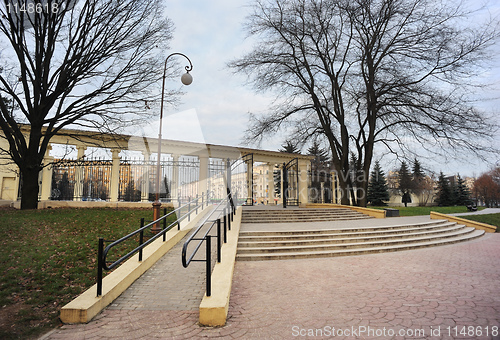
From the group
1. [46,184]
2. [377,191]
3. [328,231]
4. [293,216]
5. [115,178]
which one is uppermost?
[115,178]

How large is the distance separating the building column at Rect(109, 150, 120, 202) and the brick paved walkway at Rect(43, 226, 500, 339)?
12183 mm

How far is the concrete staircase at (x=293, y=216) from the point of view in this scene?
12.5 metres

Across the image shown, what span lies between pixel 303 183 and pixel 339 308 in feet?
61.4

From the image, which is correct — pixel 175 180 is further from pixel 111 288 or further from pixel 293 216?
pixel 111 288

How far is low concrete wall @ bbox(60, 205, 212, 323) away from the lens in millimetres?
3461

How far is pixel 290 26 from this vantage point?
17.2 m

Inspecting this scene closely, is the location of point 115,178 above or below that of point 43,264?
above

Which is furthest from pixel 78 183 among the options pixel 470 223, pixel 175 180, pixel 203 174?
pixel 470 223

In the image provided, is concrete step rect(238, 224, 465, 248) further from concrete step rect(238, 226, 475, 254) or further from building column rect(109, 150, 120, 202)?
building column rect(109, 150, 120, 202)

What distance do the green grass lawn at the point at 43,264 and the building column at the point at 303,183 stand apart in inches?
576

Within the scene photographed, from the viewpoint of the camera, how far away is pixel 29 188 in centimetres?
1181

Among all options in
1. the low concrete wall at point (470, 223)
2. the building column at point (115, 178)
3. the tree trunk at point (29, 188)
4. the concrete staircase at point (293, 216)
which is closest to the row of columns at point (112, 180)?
the building column at point (115, 178)

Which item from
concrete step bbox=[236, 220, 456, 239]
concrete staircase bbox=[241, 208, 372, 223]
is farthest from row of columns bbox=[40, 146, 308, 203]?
concrete step bbox=[236, 220, 456, 239]

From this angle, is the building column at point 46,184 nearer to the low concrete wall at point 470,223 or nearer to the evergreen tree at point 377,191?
the low concrete wall at point 470,223
